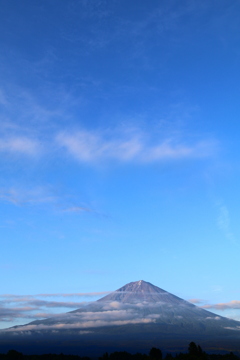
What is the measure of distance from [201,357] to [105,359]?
74.5m

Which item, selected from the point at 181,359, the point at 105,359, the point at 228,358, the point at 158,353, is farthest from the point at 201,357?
the point at 105,359

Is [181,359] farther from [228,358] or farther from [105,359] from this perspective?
[105,359]

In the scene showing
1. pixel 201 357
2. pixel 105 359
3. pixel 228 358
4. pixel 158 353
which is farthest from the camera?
pixel 105 359

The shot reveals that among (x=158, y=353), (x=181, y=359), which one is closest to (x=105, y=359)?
(x=158, y=353)

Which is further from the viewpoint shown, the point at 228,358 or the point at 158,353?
the point at 158,353

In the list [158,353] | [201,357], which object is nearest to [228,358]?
[201,357]

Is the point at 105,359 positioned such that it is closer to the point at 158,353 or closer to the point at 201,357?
the point at 158,353

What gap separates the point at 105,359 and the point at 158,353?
35.2 meters

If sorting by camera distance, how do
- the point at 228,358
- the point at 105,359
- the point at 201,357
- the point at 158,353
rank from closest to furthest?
1. the point at 201,357
2. the point at 228,358
3. the point at 158,353
4. the point at 105,359

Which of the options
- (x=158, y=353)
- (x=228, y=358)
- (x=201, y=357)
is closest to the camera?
(x=201, y=357)

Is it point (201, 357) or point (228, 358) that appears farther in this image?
point (228, 358)

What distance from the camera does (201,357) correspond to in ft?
471

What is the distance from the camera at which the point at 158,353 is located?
18075cm

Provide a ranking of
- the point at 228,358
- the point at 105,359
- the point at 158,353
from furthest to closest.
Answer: the point at 105,359
the point at 158,353
the point at 228,358
